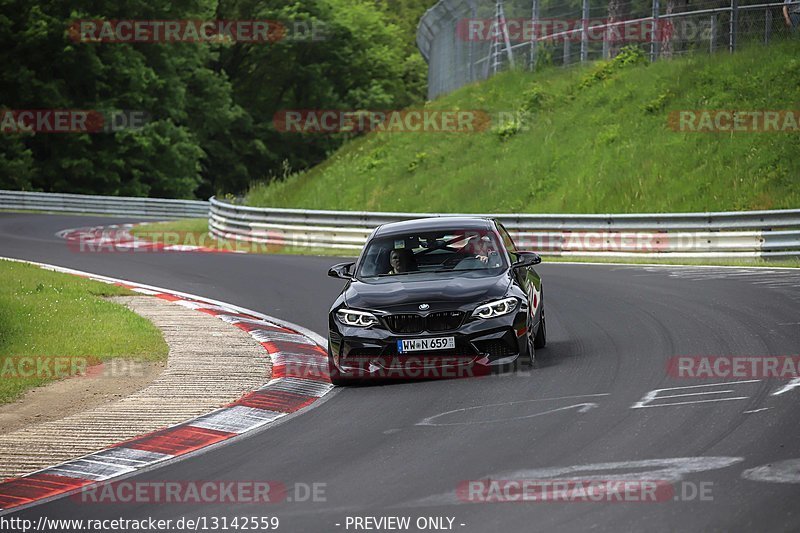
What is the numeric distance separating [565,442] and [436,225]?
16.6 feet

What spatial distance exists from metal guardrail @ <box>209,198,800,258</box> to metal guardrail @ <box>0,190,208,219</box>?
763 inches

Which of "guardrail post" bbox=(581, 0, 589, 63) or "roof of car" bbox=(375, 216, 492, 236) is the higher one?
"guardrail post" bbox=(581, 0, 589, 63)

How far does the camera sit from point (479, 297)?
11500mm

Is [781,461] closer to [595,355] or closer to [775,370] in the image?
[775,370]

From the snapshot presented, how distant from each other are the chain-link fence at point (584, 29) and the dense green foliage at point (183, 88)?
11271 mm

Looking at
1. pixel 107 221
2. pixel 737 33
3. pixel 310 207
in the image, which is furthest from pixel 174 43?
pixel 737 33

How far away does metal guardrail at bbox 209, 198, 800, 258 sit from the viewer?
23797 mm

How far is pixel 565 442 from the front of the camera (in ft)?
27.4

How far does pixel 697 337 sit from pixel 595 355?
1478 mm

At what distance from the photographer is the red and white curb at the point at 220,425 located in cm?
811
